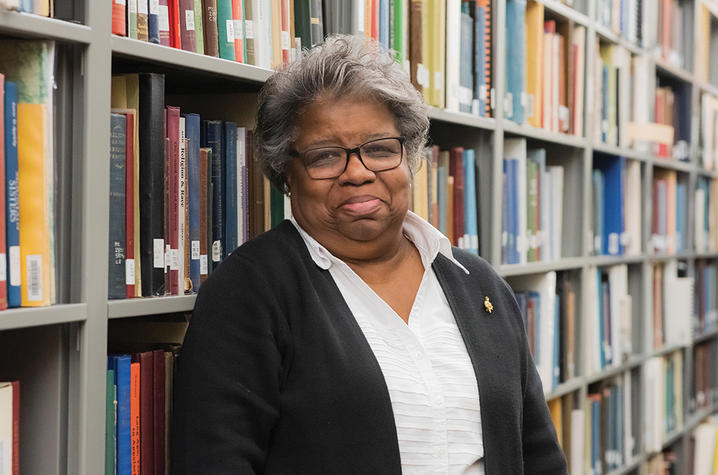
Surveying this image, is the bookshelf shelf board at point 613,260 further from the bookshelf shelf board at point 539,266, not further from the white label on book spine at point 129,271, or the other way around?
the white label on book spine at point 129,271

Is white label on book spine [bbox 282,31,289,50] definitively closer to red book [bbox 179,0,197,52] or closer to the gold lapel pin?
red book [bbox 179,0,197,52]

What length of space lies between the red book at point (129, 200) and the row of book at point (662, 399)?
2.66m

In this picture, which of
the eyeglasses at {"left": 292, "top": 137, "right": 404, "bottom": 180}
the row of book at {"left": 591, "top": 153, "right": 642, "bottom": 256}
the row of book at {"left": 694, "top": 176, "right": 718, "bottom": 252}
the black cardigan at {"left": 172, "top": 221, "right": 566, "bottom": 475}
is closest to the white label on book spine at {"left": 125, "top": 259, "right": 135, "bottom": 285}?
the black cardigan at {"left": 172, "top": 221, "right": 566, "bottom": 475}

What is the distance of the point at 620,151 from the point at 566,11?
68 centimetres

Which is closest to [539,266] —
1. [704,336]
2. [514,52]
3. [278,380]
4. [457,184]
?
[457,184]

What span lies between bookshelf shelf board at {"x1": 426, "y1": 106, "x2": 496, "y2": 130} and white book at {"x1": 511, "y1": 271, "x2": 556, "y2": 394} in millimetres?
584

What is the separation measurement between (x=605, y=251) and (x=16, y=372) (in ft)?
7.92

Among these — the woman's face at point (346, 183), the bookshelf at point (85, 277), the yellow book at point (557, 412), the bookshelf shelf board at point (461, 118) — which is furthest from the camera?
the yellow book at point (557, 412)

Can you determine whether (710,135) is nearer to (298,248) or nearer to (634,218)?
(634,218)

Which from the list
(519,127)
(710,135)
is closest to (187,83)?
(519,127)

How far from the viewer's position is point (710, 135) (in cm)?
457

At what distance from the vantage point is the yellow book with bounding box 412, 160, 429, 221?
2107 mm

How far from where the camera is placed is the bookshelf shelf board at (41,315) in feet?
3.80

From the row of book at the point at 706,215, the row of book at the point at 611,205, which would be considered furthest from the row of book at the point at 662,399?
the row of book at the point at 706,215
